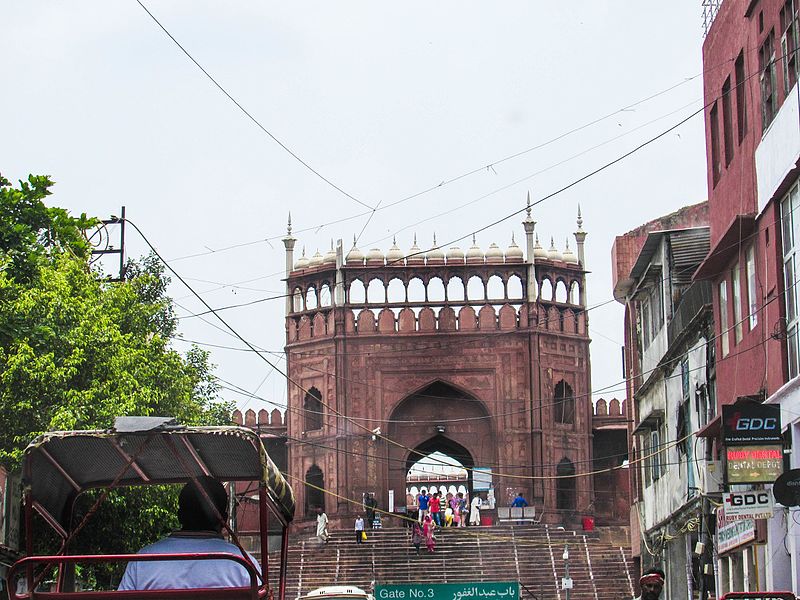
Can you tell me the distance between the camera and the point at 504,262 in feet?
130

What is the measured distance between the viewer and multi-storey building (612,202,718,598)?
2011cm

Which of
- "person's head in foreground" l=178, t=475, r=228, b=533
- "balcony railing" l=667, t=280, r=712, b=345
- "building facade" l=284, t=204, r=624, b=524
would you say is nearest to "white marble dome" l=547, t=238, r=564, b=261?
"building facade" l=284, t=204, r=624, b=524

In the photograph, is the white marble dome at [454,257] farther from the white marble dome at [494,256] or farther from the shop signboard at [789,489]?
the shop signboard at [789,489]

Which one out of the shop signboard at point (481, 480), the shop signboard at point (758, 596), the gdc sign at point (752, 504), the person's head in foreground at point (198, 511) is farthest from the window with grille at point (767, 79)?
the shop signboard at point (481, 480)

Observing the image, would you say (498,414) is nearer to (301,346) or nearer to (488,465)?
(488,465)

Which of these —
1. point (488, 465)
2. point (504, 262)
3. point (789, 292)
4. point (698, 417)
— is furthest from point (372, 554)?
point (789, 292)

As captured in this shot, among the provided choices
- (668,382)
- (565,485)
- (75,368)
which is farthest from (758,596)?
(565,485)

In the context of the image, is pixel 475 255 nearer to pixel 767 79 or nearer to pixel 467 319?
pixel 467 319

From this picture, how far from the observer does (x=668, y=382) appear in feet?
74.9

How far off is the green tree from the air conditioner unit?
6.45 metres

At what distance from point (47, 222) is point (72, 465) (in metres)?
14.3

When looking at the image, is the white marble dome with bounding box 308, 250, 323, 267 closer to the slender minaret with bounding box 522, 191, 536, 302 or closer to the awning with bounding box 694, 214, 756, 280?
the slender minaret with bounding box 522, 191, 536, 302

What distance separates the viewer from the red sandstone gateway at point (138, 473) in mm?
5367

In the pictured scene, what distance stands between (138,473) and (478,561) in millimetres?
26451
